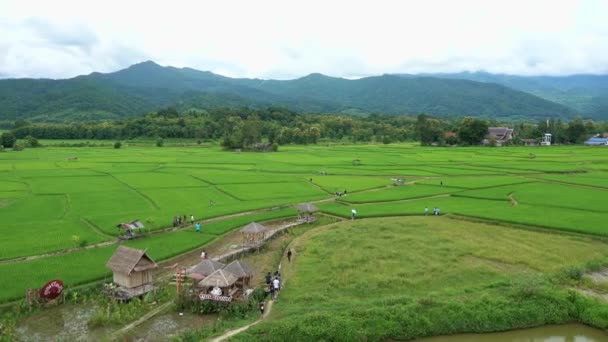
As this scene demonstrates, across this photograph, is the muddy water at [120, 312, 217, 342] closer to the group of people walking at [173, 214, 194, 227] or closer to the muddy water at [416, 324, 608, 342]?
the muddy water at [416, 324, 608, 342]

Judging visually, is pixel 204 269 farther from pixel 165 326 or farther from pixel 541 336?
pixel 541 336

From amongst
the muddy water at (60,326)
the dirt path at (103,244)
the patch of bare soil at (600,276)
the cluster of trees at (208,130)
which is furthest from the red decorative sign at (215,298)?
the cluster of trees at (208,130)

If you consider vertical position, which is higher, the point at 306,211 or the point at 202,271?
the point at 306,211

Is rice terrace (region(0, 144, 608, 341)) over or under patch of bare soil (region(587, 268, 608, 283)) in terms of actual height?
over

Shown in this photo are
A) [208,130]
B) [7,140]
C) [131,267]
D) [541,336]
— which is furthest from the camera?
[208,130]

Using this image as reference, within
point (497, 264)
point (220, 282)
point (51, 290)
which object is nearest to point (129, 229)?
point (51, 290)

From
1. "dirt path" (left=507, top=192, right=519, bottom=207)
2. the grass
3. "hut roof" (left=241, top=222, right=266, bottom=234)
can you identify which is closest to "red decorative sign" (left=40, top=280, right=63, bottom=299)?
the grass
